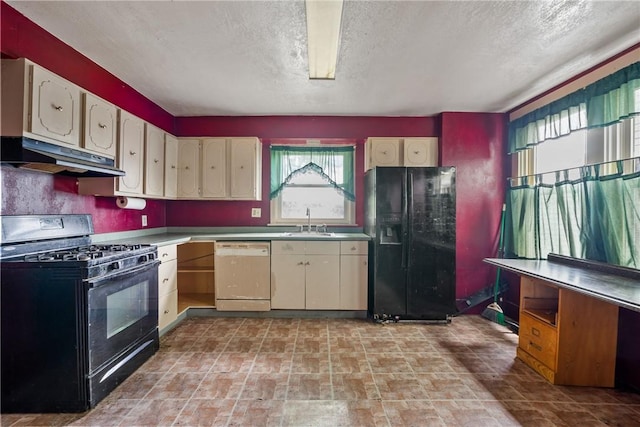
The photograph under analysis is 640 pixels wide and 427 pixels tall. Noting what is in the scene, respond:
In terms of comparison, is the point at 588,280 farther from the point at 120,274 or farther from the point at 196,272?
the point at 196,272

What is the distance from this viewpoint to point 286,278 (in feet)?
10.7

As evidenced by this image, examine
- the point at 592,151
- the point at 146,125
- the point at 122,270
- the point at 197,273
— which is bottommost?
the point at 197,273

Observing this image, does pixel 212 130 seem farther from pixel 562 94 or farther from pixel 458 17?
pixel 562 94

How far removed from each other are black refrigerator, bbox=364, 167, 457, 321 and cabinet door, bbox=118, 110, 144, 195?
7.95 feet

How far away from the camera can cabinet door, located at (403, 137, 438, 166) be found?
12.1ft

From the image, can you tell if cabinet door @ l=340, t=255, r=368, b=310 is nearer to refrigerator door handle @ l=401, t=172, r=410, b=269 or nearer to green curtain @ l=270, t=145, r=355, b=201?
refrigerator door handle @ l=401, t=172, r=410, b=269

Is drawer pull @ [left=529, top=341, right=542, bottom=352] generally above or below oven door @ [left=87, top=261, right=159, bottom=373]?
below

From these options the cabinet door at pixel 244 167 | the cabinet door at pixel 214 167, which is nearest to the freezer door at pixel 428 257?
the cabinet door at pixel 244 167

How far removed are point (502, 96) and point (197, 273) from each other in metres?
4.17

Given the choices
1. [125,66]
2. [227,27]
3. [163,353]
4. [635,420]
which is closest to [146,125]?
[125,66]

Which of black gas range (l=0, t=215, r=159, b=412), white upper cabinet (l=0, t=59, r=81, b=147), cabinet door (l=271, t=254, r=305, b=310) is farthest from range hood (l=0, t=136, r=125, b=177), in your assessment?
cabinet door (l=271, t=254, r=305, b=310)

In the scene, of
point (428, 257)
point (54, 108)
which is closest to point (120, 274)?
point (54, 108)

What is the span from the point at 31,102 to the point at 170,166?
1675 mm

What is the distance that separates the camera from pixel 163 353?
2471 millimetres
